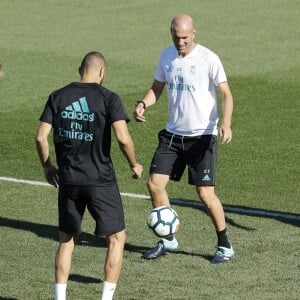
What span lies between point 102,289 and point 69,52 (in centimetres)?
1494

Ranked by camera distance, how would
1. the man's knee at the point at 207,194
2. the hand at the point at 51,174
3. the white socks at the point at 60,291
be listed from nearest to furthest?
the white socks at the point at 60,291, the hand at the point at 51,174, the man's knee at the point at 207,194

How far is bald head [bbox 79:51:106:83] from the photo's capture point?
34.0ft

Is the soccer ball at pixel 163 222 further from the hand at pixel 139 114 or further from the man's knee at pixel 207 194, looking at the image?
the hand at pixel 139 114

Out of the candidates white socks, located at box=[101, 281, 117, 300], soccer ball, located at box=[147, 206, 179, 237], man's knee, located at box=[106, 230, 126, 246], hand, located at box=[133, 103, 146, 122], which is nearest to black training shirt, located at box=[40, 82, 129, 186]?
man's knee, located at box=[106, 230, 126, 246]

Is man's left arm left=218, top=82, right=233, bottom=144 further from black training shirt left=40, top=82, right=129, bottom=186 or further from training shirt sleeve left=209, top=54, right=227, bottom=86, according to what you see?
black training shirt left=40, top=82, right=129, bottom=186

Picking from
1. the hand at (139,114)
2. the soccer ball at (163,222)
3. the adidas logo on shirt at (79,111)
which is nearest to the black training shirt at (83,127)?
the adidas logo on shirt at (79,111)

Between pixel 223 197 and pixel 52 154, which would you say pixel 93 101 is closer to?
pixel 223 197

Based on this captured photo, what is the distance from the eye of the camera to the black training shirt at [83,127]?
1032 centimetres

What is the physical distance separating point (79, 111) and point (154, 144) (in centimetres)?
777

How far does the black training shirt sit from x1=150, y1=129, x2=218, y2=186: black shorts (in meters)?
2.01

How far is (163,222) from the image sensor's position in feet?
39.2

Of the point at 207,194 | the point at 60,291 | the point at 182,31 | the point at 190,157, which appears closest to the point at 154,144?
the point at 190,157

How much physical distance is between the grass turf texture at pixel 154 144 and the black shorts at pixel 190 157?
2.73ft

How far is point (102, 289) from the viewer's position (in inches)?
428
